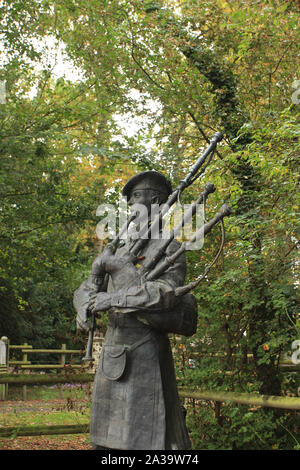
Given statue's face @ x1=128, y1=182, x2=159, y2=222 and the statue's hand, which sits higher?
statue's face @ x1=128, y1=182, x2=159, y2=222

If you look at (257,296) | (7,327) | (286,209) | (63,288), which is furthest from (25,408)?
(286,209)

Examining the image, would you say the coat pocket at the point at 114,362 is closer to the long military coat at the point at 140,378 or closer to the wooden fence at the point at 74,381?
the long military coat at the point at 140,378

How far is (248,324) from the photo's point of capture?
6293 mm

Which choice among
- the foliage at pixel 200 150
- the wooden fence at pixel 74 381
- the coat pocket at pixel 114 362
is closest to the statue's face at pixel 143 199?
the coat pocket at pixel 114 362

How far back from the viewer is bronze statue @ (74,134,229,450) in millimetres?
2920

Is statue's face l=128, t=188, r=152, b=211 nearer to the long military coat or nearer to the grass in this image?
the long military coat

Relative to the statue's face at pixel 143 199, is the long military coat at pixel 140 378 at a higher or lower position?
lower

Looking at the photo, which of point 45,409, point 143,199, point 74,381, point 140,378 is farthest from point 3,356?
point 140,378

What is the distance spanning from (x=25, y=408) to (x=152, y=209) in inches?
333

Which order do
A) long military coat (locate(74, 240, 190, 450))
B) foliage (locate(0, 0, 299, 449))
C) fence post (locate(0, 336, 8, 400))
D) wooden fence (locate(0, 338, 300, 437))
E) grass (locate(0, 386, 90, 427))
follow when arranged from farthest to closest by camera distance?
fence post (locate(0, 336, 8, 400))
grass (locate(0, 386, 90, 427))
foliage (locate(0, 0, 299, 449))
wooden fence (locate(0, 338, 300, 437))
long military coat (locate(74, 240, 190, 450))

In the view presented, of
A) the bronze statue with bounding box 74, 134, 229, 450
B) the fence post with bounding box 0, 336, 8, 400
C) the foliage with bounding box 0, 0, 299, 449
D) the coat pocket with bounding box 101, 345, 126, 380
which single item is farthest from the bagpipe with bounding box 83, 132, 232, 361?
the fence post with bounding box 0, 336, 8, 400

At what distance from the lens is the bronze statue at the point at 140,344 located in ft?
9.58
